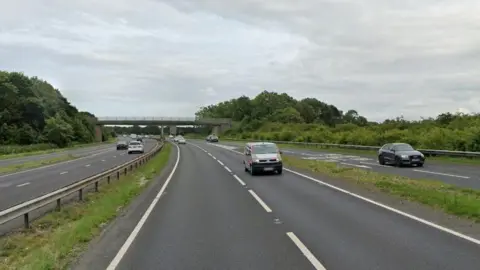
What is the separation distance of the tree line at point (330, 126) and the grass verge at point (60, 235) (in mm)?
27830

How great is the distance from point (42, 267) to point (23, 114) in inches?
3652

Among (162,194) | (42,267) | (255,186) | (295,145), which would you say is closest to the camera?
(42,267)

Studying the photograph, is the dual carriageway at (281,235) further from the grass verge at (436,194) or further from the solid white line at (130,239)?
the grass verge at (436,194)

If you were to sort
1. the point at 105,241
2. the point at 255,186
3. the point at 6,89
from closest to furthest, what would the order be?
the point at 105,241, the point at 255,186, the point at 6,89

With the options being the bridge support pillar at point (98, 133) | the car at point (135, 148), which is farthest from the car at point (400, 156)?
the bridge support pillar at point (98, 133)

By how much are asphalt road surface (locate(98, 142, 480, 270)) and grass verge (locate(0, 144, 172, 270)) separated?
0.73 metres

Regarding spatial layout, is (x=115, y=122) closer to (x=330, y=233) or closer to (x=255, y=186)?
(x=255, y=186)

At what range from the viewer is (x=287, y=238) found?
9.45 meters

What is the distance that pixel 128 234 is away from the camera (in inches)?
408

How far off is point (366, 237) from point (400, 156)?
70.3 ft

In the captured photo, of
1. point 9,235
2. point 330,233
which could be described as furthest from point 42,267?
point 330,233

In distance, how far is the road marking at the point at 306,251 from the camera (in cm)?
736

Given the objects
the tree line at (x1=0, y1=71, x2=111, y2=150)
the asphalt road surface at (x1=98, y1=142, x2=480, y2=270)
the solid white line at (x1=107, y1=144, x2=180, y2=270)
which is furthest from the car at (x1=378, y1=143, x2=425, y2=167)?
the tree line at (x1=0, y1=71, x2=111, y2=150)

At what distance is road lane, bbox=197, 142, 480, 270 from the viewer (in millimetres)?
7473
